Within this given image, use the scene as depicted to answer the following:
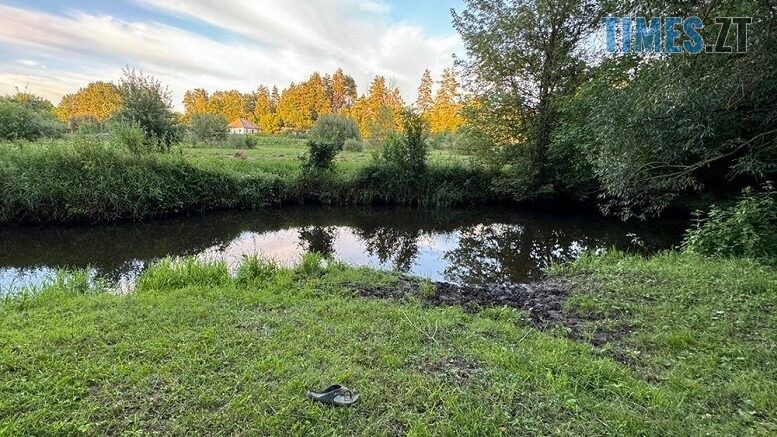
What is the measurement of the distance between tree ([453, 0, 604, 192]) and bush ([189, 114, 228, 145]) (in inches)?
646

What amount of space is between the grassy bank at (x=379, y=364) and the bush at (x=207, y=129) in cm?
2079

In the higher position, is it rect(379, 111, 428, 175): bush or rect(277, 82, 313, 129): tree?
rect(277, 82, 313, 129): tree

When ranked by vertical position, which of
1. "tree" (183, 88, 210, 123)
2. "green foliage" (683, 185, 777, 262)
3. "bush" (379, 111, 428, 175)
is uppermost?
"tree" (183, 88, 210, 123)

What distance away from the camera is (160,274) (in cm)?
490

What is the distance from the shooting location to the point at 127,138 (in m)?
10.5

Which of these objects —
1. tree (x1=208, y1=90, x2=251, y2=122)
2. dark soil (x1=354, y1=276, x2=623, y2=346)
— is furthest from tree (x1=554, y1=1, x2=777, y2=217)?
tree (x1=208, y1=90, x2=251, y2=122)

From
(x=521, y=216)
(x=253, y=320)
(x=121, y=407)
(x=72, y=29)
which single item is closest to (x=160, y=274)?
(x=253, y=320)

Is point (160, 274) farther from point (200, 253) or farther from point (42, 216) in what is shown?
point (42, 216)

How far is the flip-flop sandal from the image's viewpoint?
2303 millimetres

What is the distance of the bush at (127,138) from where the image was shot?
34.2 ft

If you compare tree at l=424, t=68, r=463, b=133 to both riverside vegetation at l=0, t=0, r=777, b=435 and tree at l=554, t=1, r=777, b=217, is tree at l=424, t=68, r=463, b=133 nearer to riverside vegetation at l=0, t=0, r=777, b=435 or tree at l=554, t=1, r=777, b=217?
riverside vegetation at l=0, t=0, r=777, b=435

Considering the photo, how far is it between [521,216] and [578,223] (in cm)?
179

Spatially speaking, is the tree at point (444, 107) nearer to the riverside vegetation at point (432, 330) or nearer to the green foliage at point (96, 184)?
the riverside vegetation at point (432, 330)

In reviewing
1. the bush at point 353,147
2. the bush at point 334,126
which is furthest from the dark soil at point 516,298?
the bush at point 334,126
